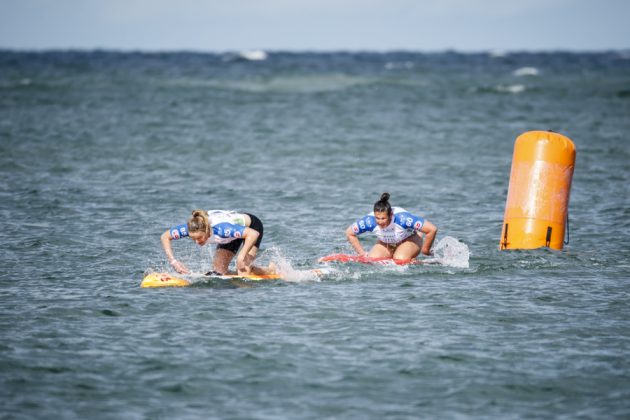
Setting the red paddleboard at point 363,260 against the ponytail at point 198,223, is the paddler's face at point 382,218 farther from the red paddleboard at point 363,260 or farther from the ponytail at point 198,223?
the ponytail at point 198,223

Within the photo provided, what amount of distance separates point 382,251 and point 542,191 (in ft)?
9.47

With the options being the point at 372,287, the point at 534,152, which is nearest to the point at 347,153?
the point at 534,152

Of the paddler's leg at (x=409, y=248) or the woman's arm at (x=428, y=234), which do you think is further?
the paddler's leg at (x=409, y=248)

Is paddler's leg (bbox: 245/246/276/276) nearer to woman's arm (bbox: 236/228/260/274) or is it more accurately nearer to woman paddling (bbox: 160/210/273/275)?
woman paddling (bbox: 160/210/273/275)

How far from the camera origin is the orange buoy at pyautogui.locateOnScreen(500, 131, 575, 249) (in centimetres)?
1488

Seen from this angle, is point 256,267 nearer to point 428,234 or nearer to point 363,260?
point 363,260

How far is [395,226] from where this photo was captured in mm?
14180

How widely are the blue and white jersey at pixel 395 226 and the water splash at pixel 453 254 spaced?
24.0 inches

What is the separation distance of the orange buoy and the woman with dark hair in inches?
71.1

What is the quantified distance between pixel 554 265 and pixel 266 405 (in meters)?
6.98

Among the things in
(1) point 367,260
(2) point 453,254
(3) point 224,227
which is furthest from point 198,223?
(2) point 453,254

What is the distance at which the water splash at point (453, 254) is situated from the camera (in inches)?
551

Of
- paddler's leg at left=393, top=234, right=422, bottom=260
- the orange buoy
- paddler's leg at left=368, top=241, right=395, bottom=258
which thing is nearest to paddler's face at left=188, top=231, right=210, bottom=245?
paddler's leg at left=368, top=241, right=395, bottom=258

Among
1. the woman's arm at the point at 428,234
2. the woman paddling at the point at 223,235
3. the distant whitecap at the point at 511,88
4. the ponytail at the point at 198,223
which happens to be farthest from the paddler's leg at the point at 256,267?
the distant whitecap at the point at 511,88
